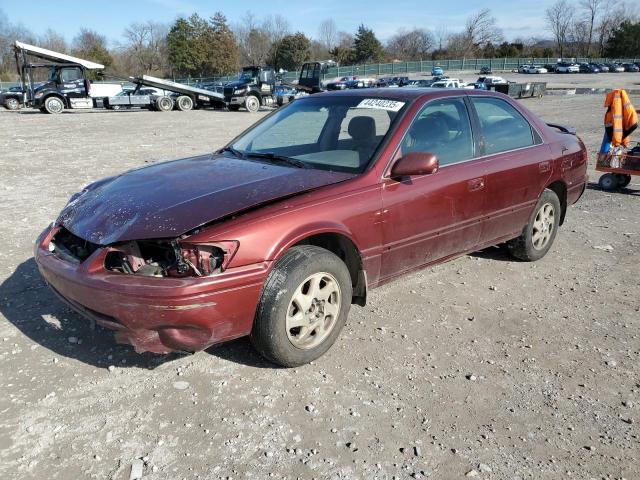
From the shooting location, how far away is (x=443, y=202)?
3891mm

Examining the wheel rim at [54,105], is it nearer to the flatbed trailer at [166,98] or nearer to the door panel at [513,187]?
the flatbed trailer at [166,98]

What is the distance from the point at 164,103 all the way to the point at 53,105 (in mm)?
5170

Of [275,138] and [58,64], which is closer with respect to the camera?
[275,138]

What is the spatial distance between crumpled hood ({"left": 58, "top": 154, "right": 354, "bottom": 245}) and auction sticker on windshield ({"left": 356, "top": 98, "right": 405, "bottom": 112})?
0.77 meters

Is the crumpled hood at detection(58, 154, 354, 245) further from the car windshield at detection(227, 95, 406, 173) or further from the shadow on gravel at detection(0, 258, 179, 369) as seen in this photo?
the shadow on gravel at detection(0, 258, 179, 369)

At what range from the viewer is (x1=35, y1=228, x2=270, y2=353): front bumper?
2.68m

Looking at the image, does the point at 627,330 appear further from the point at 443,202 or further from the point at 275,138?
the point at 275,138

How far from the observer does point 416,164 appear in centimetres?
343

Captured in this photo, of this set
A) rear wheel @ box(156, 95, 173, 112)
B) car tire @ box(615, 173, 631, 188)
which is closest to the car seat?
car tire @ box(615, 173, 631, 188)

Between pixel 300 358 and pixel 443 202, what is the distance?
5.21 feet

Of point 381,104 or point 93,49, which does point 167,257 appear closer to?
point 381,104

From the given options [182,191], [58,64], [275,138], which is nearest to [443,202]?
[275,138]

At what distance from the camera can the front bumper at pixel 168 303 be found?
2.68 metres

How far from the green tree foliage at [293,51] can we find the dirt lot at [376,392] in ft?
257
